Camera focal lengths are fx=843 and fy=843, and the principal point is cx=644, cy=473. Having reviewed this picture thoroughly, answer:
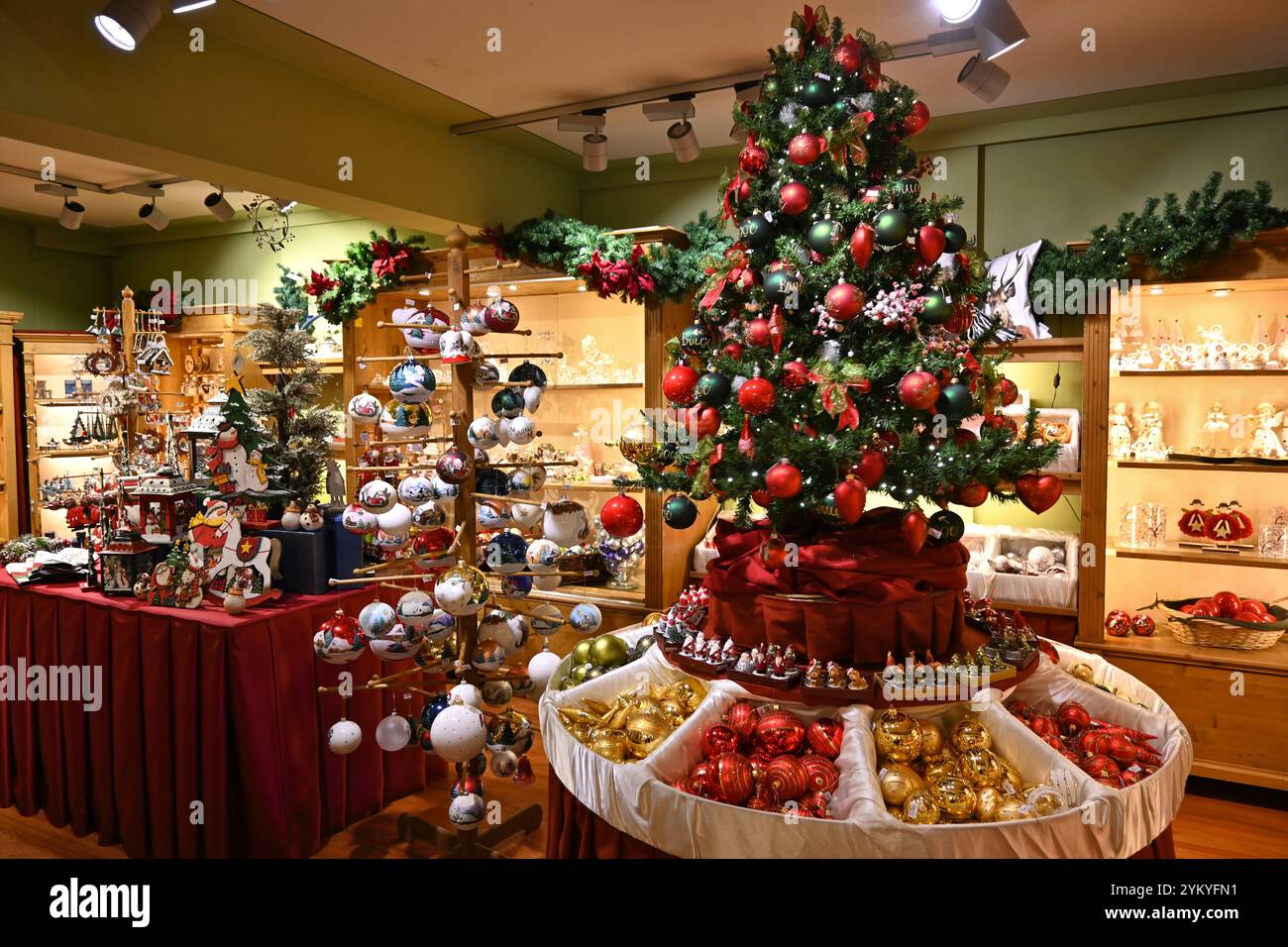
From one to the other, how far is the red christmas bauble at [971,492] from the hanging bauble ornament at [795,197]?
0.79m

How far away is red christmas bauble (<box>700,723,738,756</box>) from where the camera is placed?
1860 millimetres

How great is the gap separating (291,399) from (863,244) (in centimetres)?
242

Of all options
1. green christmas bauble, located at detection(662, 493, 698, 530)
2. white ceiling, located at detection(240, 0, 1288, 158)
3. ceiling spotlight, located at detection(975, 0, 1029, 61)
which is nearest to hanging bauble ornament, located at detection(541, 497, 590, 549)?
green christmas bauble, located at detection(662, 493, 698, 530)

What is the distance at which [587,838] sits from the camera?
6.31 ft

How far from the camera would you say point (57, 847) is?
292cm

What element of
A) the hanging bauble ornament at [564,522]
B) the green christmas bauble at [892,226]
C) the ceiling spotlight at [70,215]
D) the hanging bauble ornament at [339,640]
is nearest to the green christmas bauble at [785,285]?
the green christmas bauble at [892,226]

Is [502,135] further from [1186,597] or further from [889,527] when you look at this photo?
[1186,597]

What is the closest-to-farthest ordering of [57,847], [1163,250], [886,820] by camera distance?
[886,820] → [57,847] → [1163,250]

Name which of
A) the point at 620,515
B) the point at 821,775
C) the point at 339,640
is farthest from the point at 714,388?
the point at 339,640

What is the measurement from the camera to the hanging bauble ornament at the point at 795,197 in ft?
6.86

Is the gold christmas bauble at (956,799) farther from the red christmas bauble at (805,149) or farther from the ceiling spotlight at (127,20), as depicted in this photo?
the ceiling spotlight at (127,20)

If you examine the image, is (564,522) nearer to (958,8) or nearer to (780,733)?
(780,733)
